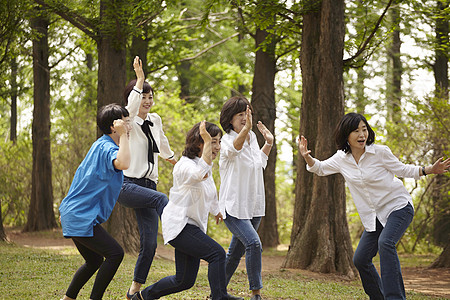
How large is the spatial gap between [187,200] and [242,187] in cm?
89

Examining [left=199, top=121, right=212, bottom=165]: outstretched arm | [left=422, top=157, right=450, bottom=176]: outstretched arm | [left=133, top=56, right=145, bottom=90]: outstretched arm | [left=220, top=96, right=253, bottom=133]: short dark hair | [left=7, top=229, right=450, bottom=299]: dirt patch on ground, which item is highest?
[left=133, top=56, right=145, bottom=90]: outstretched arm

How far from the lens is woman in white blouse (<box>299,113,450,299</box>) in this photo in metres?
5.41

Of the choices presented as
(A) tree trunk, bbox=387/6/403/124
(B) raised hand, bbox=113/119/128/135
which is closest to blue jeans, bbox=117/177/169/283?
(B) raised hand, bbox=113/119/128/135

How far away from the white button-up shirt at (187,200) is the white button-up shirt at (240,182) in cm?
61

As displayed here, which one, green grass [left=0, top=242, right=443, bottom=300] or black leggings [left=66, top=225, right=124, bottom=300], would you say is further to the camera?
green grass [left=0, top=242, right=443, bottom=300]

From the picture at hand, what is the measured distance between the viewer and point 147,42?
14.3 meters

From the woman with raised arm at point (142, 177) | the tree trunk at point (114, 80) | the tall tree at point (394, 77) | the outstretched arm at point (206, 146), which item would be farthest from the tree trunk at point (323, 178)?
the tall tree at point (394, 77)

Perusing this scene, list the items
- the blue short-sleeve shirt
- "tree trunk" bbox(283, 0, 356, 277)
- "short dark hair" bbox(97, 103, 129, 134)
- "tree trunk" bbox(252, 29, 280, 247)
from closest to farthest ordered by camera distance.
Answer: the blue short-sleeve shirt → "short dark hair" bbox(97, 103, 129, 134) → "tree trunk" bbox(283, 0, 356, 277) → "tree trunk" bbox(252, 29, 280, 247)

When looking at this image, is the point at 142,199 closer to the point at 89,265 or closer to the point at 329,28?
the point at 89,265

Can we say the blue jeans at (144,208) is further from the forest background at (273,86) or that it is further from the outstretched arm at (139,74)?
the forest background at (273,86)

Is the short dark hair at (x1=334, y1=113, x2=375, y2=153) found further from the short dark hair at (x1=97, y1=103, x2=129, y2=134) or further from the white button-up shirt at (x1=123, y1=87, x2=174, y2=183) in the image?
the short dark hair at (x1=97, y1=103, x2=129, y2=134)

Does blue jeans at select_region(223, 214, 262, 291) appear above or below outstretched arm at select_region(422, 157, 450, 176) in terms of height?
below

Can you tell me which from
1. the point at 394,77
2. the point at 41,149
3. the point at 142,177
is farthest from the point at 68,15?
the point at 394,77

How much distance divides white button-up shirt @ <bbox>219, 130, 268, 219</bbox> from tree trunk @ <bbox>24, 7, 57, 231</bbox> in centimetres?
1272
